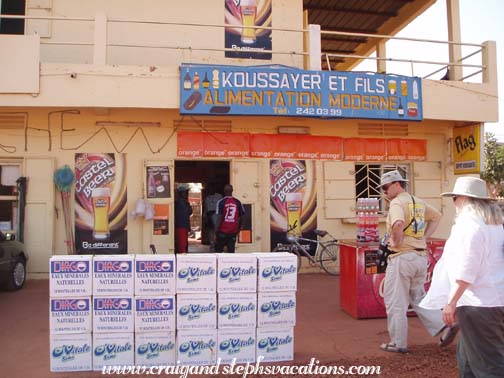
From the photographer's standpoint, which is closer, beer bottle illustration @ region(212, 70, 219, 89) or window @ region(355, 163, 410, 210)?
beer bottle illustration @ region(212, 70, 219, 89)

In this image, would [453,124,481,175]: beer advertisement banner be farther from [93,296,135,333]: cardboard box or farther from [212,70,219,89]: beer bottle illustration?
[93,296,135,333]: cardboard box

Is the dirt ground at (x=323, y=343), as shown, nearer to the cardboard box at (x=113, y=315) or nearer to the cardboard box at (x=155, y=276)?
the cardboard box at (x=113, y=315)

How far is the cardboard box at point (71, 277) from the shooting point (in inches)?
178

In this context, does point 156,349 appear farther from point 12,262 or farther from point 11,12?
point 11,12

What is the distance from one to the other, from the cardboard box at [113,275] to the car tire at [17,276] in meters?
4.86

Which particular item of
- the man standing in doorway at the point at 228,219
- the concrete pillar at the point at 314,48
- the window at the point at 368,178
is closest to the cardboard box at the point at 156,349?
the man standing in doorway at the point at 228,219

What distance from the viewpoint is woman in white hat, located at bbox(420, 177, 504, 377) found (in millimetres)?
3342

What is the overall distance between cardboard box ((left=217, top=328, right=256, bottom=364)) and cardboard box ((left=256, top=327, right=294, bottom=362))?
0.07m

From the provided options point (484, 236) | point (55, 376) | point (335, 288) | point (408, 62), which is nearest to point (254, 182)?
point (335, 288)

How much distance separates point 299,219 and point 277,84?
3.02 meters

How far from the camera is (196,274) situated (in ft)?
15.4

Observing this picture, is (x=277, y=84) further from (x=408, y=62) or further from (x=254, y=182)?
(x=408, y=62)

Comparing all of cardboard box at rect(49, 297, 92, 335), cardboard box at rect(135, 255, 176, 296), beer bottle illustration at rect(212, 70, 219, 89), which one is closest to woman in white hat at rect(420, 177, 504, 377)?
cardboard box at rect(135, 255, 176, 296)

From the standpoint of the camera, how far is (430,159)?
37.7 ft
